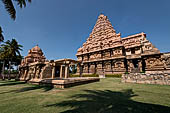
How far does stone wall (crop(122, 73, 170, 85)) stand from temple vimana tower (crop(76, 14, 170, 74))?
565cm

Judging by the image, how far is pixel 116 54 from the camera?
82.8 ft

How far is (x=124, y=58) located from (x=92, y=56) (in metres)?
12.0

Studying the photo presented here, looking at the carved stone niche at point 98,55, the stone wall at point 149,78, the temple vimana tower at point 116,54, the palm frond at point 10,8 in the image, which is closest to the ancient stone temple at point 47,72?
the temple vimana tower at point 116,54

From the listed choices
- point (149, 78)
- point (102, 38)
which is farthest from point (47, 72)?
point (102, 38)

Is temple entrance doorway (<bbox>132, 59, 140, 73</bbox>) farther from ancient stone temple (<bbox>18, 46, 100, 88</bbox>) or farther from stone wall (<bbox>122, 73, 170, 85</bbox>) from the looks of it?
ancient stone temple (<bbox>18, 46, 100, 88</bbox>)

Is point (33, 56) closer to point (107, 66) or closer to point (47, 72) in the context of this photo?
point (47, 72)

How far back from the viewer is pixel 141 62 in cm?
2161

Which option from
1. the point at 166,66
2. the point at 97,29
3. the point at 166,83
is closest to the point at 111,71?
the point at 166,66

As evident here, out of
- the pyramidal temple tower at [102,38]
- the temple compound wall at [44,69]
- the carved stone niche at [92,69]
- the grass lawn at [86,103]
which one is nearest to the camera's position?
the grass lawn at [86,103]

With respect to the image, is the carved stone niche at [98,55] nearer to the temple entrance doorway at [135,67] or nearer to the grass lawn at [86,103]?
the temple entrance doorway at [135,67]

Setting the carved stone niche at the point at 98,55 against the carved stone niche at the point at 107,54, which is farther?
the carved stone niche at the point at 98,55

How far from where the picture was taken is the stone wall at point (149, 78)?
8873mm

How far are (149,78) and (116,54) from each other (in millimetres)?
16059

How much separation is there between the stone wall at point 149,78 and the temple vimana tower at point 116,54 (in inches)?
222
